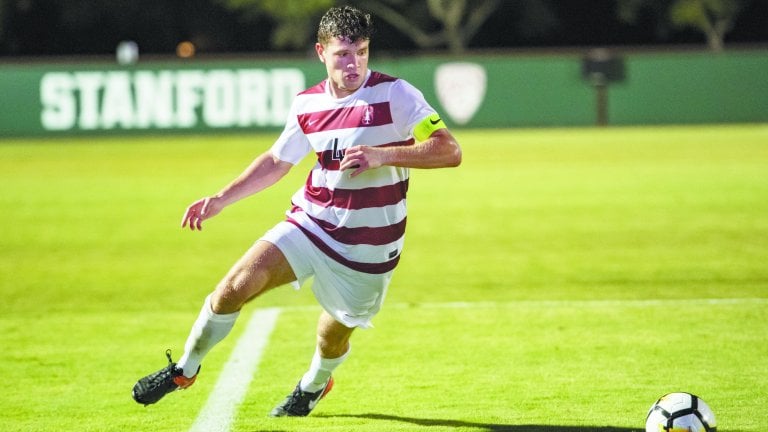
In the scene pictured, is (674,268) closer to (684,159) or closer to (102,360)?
(102,360)

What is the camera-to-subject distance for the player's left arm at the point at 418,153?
612 centimetres

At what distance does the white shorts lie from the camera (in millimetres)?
6566

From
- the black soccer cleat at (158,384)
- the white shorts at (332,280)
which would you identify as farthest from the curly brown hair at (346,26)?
the black soccer cleat at (158,384)

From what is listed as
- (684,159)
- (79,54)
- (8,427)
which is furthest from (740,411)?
(79,54)

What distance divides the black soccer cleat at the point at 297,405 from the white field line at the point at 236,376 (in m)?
0.26

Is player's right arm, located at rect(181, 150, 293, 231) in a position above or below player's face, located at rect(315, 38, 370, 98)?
below

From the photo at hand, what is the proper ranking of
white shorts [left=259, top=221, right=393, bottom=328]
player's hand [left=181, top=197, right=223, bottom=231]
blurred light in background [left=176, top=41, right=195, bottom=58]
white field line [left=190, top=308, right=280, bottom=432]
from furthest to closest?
blurred light in background [left=176, top=41, right=195, bottom=58] < white field line [left=190, top=308, right=280, bottom=432] < player's hand [left=181, top=197, right=223, bottom=231] < white shorts [left=259, top=221, right=393, bottom=328]

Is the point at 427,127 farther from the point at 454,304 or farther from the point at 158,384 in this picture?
the point at 454,304

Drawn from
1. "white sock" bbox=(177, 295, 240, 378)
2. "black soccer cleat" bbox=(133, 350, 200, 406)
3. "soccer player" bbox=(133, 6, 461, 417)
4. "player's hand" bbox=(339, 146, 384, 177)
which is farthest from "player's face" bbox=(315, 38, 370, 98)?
"black soccer cleat" bbox=(133, 350, 200, 406)

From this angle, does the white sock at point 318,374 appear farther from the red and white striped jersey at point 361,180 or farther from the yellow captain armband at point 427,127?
the yellow captain armband at point 427,127

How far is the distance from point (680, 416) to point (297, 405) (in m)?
2.11

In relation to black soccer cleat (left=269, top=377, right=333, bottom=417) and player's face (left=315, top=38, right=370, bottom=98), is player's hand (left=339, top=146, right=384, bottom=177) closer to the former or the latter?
player's face (left=315, top=38, right=370, bottom=98)

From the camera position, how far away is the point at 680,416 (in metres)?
6.05

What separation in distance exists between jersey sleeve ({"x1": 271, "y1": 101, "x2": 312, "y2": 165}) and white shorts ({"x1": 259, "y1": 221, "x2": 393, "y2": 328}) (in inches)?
16.0
